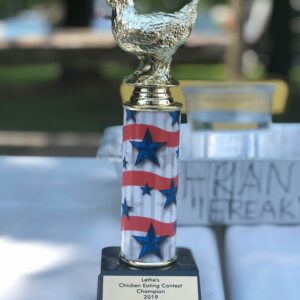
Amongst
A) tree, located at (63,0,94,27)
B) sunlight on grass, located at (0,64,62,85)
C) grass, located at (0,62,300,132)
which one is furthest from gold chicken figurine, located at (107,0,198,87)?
tree, located at (63,0,94,27)

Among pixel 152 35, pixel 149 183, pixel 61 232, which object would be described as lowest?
pixel 61 232

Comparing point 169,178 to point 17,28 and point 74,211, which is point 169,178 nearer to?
point 74,211

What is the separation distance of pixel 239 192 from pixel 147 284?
0.86 feet

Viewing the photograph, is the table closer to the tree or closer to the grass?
the grass

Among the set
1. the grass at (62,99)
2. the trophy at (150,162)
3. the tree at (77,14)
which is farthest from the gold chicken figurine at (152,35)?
the tree at (77,14)

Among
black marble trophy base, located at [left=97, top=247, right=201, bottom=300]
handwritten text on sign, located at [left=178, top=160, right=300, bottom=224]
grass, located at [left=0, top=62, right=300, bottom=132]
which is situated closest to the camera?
black marble trophy base, located at [left=97, top=247, right=201, bottom=300]

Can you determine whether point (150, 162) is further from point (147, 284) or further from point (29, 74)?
point (29, 74)

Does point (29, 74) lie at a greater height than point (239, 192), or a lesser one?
lesser

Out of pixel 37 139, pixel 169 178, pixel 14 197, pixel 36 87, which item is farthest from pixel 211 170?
pixel 36 87

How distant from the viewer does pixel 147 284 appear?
659 mm

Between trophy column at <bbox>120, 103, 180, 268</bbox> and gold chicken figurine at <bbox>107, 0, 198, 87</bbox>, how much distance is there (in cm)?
3

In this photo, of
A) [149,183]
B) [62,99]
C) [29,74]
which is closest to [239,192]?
[149,183]

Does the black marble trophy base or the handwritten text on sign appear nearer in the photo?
the black marble trophy base

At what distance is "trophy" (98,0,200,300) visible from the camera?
66 centimetres
